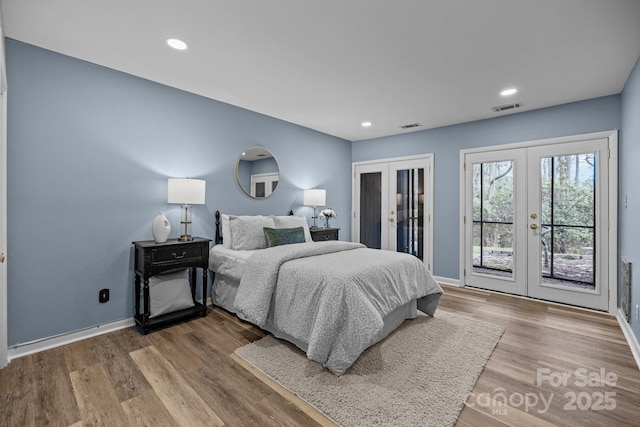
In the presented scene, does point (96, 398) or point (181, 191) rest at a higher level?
point (181, 191)

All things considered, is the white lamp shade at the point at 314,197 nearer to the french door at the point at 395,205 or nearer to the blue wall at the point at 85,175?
the french door at the point at 395,205

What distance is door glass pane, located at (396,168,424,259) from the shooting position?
4861mm

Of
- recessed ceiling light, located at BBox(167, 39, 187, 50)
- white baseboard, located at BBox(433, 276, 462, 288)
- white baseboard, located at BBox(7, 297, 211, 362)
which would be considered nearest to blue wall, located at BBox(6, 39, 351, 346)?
white baseboard, located at BBox(7, 297, 211, 362)

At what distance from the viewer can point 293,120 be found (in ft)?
14.5

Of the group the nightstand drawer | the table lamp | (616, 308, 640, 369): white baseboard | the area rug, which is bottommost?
the area rug

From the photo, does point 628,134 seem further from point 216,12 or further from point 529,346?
point 216,12

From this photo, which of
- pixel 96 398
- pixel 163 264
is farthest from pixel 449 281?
pixel 96 398

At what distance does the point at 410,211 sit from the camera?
16.3ft

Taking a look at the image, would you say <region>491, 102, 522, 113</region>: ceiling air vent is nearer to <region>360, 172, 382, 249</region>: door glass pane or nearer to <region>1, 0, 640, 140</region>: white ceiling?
<region>1, 0, 640, 140</region>: white ceiling

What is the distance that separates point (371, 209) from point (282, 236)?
245 centimetres

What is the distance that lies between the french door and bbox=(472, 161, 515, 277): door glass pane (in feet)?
2.24

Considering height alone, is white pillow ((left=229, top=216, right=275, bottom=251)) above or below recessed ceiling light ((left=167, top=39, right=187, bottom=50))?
below

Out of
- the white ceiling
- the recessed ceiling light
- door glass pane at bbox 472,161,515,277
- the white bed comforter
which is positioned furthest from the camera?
door glass pane at bbox 472,161,515,277

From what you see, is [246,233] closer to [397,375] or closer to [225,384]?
[225,384]
